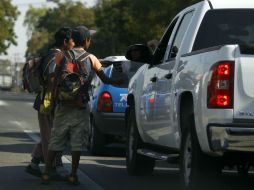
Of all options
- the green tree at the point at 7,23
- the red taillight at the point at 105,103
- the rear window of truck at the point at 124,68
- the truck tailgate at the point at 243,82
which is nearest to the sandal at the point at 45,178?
the truck tailgate at the point at 243,82

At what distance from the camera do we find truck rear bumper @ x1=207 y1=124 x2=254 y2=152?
7.25 metres

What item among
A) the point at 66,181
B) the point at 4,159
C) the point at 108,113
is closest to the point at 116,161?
the point at 108,113

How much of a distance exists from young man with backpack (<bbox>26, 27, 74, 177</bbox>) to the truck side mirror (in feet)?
2.27

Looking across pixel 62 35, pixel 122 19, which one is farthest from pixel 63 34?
pixel 122 19

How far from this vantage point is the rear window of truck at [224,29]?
8641 millimetres

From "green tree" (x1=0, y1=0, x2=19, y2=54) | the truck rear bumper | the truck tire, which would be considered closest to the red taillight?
the truck tire

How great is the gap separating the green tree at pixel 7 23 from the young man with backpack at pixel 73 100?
72116mm

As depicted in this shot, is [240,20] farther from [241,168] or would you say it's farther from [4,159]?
[4,159]

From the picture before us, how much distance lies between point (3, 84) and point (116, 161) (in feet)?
402

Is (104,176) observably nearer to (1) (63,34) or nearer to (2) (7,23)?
(1) (63,34)

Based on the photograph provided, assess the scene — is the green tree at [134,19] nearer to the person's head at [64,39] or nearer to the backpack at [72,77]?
the person's head at [64,39]

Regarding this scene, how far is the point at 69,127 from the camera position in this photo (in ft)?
32.2

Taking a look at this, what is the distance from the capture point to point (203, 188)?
313 inches

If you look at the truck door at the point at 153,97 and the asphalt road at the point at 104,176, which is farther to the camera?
the asphalt road at the point at 104,176
